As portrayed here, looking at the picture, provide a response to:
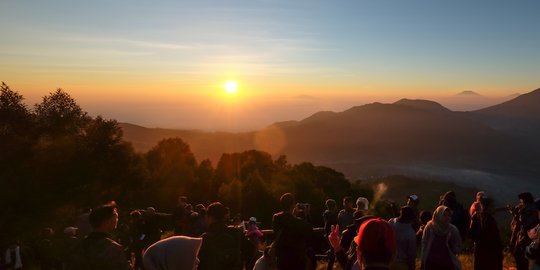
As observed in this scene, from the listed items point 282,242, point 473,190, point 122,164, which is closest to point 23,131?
point 122,164

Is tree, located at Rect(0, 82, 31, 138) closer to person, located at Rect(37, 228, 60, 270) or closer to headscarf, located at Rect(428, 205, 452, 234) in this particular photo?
person, located at Rect(37, 228, 60, 270)

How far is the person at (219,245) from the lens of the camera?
6594 millimetres

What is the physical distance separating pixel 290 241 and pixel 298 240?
131mm

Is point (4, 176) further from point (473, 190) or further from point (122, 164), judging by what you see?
point (473, 190)

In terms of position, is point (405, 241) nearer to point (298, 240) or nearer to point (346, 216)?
point (298, 240)

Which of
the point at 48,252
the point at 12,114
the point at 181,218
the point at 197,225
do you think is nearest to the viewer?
the point at 197,225

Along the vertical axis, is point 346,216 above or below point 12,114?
below

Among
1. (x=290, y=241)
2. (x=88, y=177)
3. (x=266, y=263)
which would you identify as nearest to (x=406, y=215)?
(x=290, y=241)

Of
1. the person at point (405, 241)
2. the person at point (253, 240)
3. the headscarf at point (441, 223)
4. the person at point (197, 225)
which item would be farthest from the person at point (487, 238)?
the person at point (197, 225)

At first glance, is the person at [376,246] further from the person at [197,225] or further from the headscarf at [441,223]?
the person at [197,225]

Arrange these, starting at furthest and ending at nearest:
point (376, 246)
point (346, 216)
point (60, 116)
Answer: point (60, 116) < point (346, 216) < point (376, 246)

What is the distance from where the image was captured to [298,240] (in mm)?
7102

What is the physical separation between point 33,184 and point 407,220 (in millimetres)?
43583

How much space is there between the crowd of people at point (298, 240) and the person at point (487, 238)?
2cm
